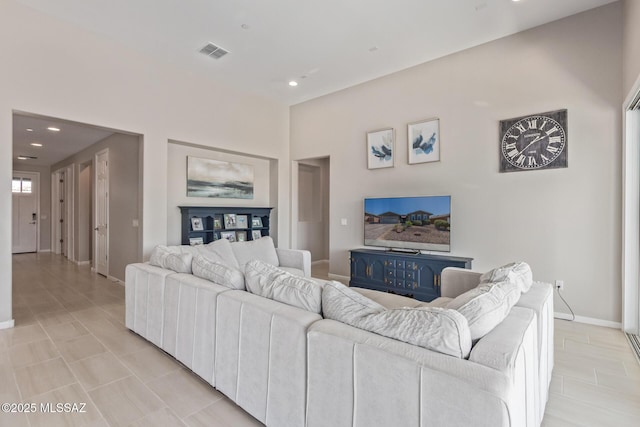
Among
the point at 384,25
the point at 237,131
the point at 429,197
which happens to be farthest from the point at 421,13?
the point at 237,131

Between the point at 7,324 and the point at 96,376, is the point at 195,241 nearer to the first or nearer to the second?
the point at 7,324

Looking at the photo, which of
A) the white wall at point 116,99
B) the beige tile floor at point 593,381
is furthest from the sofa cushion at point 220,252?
the beige tile floor at point 593,381

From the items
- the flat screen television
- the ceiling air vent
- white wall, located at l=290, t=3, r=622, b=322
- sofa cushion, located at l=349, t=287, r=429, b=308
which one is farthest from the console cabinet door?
the ceiling air vent

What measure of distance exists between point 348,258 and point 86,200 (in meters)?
6.13

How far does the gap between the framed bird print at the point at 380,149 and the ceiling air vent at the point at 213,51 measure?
2.45 m

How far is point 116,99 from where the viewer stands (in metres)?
4.00

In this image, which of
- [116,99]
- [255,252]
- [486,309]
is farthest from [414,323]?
[116,99]

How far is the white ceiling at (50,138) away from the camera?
5.05m

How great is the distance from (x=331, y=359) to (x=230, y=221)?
4.49m

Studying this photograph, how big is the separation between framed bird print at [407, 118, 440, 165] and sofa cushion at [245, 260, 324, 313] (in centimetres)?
328

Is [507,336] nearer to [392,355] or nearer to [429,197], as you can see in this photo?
[392,355]

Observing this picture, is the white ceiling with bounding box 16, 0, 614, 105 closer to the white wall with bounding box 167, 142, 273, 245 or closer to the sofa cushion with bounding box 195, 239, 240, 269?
the white wall with bounding box 167, 142, 273, 245

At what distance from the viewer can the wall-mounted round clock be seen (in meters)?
3.51

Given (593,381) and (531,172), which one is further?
(531,172)
